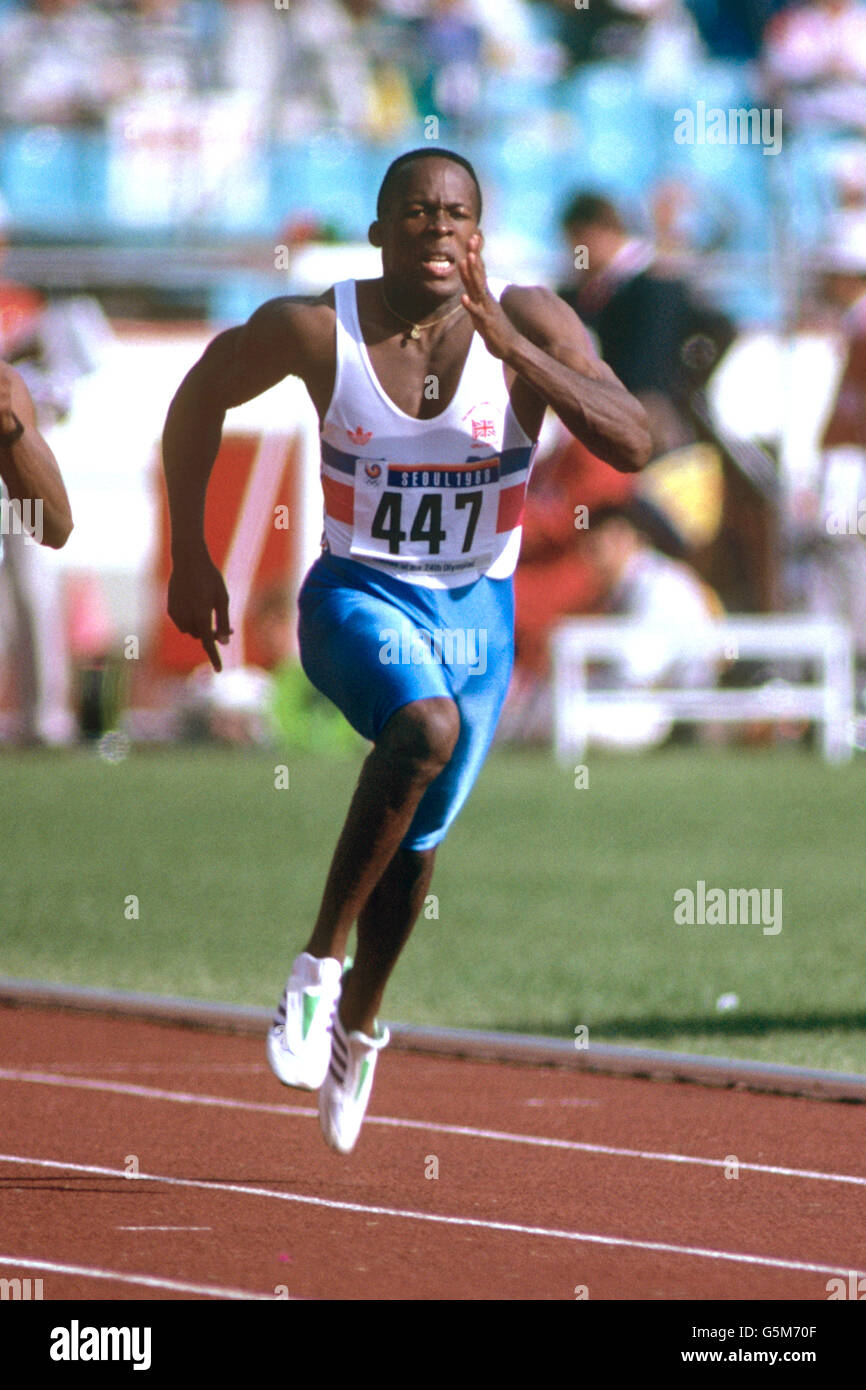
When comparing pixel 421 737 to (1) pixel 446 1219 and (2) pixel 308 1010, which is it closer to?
(2) pixel 308 1010

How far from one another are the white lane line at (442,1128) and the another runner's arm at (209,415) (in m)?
1.42

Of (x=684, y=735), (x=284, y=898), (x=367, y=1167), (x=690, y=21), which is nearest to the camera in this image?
(x=367, y=1167)

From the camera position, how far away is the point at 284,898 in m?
10.8

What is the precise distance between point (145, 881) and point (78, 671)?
6723mm

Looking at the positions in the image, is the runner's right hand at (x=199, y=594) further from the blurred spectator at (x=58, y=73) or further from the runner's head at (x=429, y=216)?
the blurred spectator at (x=58, y=73)

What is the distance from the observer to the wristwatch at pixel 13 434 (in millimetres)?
4820

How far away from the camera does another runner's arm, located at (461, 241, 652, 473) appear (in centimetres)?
490

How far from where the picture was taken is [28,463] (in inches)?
192

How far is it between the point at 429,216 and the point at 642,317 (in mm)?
13017

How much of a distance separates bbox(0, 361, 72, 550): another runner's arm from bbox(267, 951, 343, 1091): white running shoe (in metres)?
1.18

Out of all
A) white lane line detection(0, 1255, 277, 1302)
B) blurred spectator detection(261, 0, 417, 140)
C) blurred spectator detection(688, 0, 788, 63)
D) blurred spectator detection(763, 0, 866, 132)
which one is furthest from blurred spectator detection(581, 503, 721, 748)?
white lane line detection(0, 1255, 277, 1302)

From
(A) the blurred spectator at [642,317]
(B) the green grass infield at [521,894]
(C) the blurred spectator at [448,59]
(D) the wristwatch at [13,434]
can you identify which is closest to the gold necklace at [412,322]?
(D) the wristwatch at [13,434]

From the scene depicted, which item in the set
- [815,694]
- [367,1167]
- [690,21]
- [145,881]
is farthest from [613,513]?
[367,1167]
